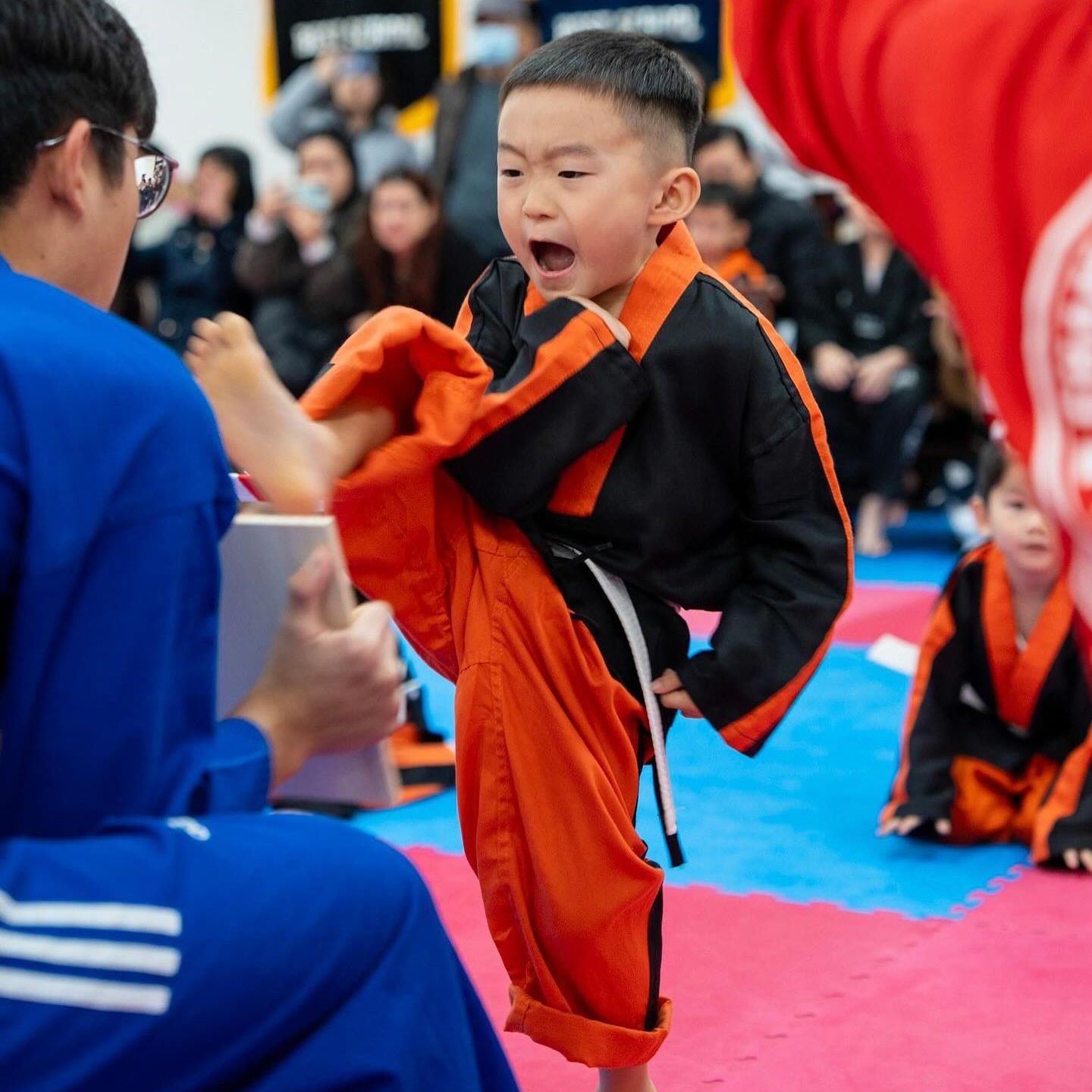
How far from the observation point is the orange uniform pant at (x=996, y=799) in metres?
3.46

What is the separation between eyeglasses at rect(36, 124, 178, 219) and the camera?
1.50 metres

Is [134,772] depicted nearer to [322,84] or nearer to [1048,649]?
[1048,649]

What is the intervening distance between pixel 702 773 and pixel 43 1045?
2823 mm

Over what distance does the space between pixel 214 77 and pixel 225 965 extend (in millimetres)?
10885

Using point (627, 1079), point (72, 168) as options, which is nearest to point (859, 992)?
point (627, 1079)

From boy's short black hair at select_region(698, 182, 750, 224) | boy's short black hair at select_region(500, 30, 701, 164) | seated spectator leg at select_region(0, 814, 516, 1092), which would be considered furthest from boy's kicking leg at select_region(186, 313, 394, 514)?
boy's short black hair at select_region(698, 182, 750, 224)

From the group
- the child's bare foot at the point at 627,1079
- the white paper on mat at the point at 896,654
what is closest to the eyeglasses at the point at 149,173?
the child's bare foot at the point at 627,1079

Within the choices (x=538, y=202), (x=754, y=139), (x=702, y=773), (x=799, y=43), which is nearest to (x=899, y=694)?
(x=702, y=773)

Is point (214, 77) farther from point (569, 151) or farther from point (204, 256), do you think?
point (569, 151)

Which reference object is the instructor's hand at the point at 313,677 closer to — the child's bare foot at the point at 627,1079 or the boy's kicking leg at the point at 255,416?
the boy's kicking leg at the point at 255,416

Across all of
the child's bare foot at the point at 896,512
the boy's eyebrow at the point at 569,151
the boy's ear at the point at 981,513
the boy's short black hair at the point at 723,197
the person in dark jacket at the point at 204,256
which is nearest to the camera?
the boy's eyebrow at the point at 569,151

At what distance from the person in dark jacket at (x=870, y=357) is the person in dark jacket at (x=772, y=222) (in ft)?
0.31

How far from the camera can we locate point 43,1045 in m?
1.18

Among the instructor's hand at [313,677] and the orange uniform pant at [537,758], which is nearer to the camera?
the instructor's hand at [313,677]
